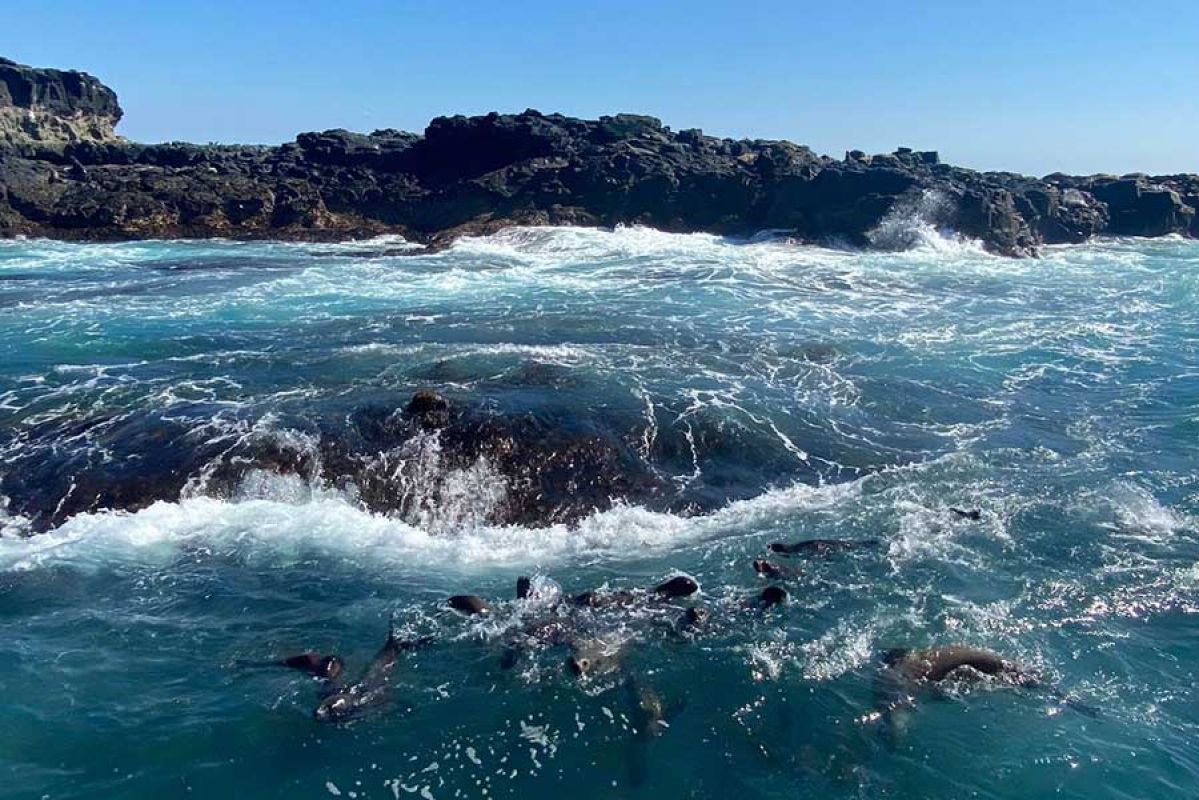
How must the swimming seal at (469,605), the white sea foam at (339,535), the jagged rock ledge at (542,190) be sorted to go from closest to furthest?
the swimming seal at (469,605) → the white sea foam at (339,535) → the jagged rock ledge at (542,190)

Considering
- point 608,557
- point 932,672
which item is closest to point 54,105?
point 608,557

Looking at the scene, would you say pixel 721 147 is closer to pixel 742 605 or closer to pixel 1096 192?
pixel 1096 192

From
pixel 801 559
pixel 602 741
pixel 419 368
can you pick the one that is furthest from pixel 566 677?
pixel 419 368

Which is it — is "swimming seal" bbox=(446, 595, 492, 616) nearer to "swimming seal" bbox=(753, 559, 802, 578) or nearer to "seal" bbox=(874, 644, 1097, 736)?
"swimming seal" bbox=(753, 559, 802, 578)

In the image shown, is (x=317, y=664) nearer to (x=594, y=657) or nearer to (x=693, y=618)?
(x=594, y=657)

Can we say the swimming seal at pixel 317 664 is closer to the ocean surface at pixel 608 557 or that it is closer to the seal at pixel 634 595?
the ocean surface at pixel 608 557

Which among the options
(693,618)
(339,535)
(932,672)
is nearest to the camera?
(932,672)

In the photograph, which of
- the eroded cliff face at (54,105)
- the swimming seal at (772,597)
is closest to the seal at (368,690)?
the swimming seal at (772,597)
